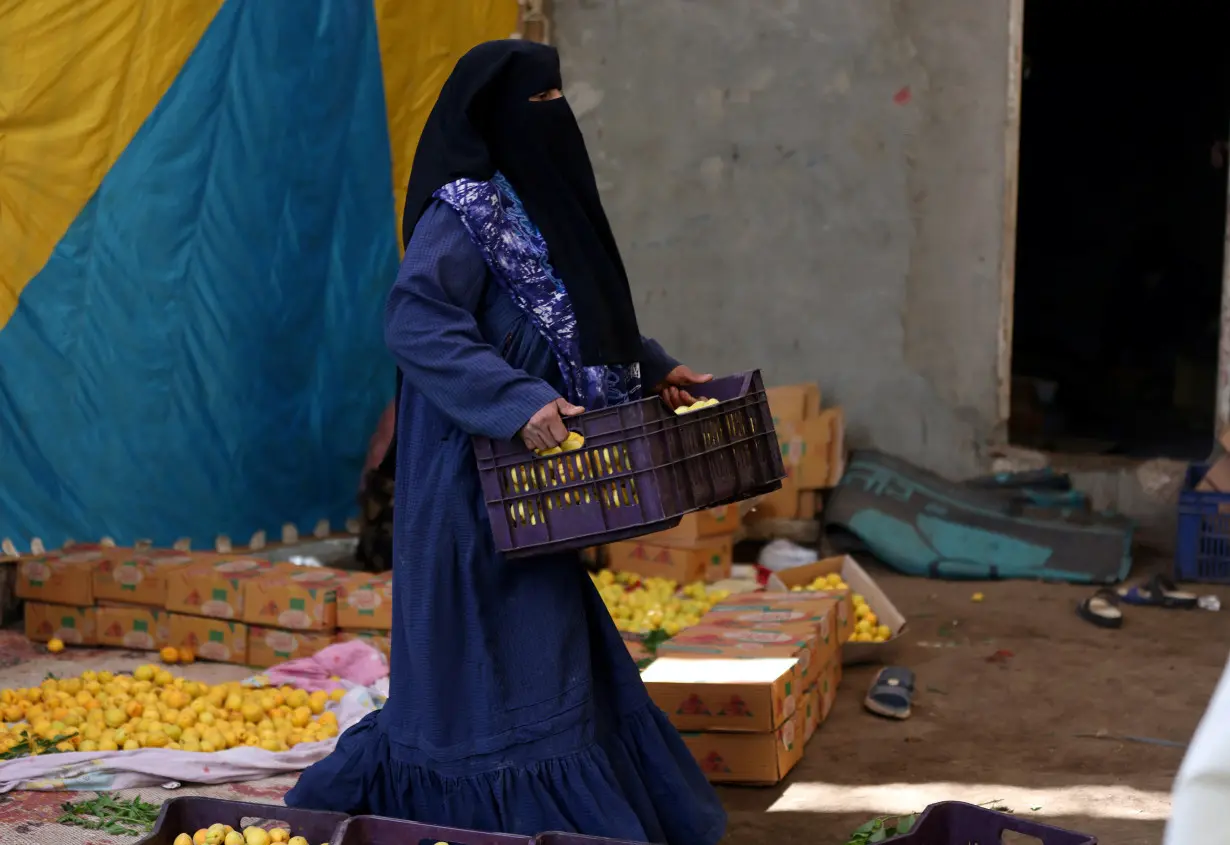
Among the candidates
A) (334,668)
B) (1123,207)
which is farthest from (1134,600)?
(1123,207)

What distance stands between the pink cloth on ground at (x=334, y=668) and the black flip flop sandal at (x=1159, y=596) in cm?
353

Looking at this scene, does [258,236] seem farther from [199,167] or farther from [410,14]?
[410,14]

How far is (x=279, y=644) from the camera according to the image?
512 centimetres

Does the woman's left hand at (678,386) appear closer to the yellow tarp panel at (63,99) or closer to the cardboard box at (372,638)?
the cardboard box at (372,638)

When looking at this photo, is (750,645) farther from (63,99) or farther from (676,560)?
(63,99)

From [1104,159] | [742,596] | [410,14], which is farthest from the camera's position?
[1104,159]

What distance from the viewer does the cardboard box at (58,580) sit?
524cm

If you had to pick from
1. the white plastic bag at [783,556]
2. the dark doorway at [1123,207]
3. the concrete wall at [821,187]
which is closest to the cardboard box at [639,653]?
the white plastic bag at [783,556]

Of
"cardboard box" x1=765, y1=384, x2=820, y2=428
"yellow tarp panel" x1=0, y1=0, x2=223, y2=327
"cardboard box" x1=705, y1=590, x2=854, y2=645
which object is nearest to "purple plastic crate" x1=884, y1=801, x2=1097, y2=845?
"cardboard box" x1=705, y1=590, x2=854, y2=645

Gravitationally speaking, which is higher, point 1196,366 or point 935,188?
point 935,188

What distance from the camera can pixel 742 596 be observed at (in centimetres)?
526

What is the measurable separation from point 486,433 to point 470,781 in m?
0.78

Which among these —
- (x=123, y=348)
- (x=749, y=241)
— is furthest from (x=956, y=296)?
(x=123, y=348)

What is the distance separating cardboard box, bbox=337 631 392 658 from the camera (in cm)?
501
